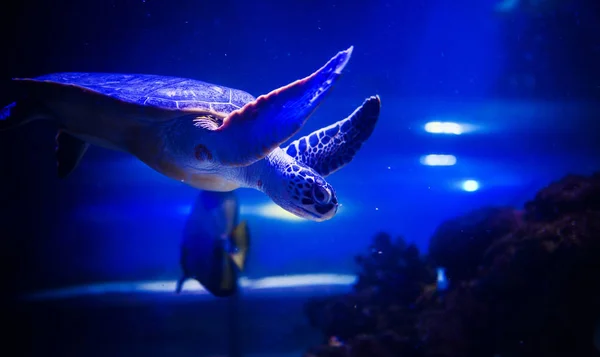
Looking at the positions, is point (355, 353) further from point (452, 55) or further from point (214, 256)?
point (452, 55)

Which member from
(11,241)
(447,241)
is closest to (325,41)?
(447,241)

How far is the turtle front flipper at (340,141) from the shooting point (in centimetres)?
237

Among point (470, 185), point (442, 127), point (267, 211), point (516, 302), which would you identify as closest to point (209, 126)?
point (516, 302)

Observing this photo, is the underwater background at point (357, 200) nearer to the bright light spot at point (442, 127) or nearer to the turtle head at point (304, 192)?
the bright light spot at point (442, 127)

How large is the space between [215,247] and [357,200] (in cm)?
239

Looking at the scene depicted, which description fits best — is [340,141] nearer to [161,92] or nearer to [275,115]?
[275,115]

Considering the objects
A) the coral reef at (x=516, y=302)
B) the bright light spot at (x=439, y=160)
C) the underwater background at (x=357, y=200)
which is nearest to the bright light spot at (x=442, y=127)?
the underwater background at (x=357, y=200)

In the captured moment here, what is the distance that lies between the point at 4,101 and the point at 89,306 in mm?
2434

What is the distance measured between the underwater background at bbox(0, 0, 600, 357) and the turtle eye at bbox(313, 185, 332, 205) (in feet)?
4.19

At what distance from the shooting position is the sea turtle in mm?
1628

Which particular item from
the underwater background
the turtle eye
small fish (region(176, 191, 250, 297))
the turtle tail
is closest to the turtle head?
the turtle eye

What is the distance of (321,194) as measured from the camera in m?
1.94

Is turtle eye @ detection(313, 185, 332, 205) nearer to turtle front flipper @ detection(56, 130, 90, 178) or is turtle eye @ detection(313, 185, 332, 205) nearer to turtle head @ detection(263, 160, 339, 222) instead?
Answer: turtle head @ detection(263, 160, 339, 222)

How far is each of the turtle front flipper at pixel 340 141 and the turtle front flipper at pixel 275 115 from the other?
824mm
